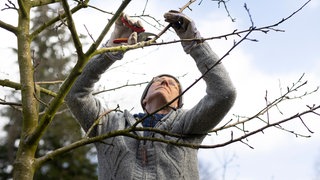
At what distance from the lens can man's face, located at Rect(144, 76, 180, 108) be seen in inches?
137

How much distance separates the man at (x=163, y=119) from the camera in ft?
10.2

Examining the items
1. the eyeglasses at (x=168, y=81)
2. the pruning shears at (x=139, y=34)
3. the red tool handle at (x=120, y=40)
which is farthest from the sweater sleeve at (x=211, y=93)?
the eyeglasses at (x=168, y=81)

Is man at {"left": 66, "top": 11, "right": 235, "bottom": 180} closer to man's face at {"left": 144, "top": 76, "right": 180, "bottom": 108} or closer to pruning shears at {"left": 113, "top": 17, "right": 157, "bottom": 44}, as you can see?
pruning shears at {"left": 113, "top": 17, "right": 157, "bottom": 44}

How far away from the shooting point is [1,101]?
3.37 meters

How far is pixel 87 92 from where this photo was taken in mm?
3260

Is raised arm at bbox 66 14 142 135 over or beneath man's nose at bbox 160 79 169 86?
beneath

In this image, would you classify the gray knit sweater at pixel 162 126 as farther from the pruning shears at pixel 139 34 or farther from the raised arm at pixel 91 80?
the pruning shears at pixel 139 34

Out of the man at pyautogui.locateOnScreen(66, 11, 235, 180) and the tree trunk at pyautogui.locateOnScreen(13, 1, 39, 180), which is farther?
the man at pyautogui.locateOnScreen(66, 11, 235, 180)

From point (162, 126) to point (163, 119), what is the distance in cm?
5

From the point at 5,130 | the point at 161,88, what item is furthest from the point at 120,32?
the point at 5,130

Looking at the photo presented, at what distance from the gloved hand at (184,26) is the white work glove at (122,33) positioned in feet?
0.65

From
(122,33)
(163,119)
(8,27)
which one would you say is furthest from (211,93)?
(8,27)

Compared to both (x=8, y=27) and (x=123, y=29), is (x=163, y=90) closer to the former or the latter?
(x=123, y=29)

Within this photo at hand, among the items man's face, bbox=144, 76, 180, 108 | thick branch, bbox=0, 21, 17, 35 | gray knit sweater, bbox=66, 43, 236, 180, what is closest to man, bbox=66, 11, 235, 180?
gray knit sweater, bbox=66, 43, 236, 180
